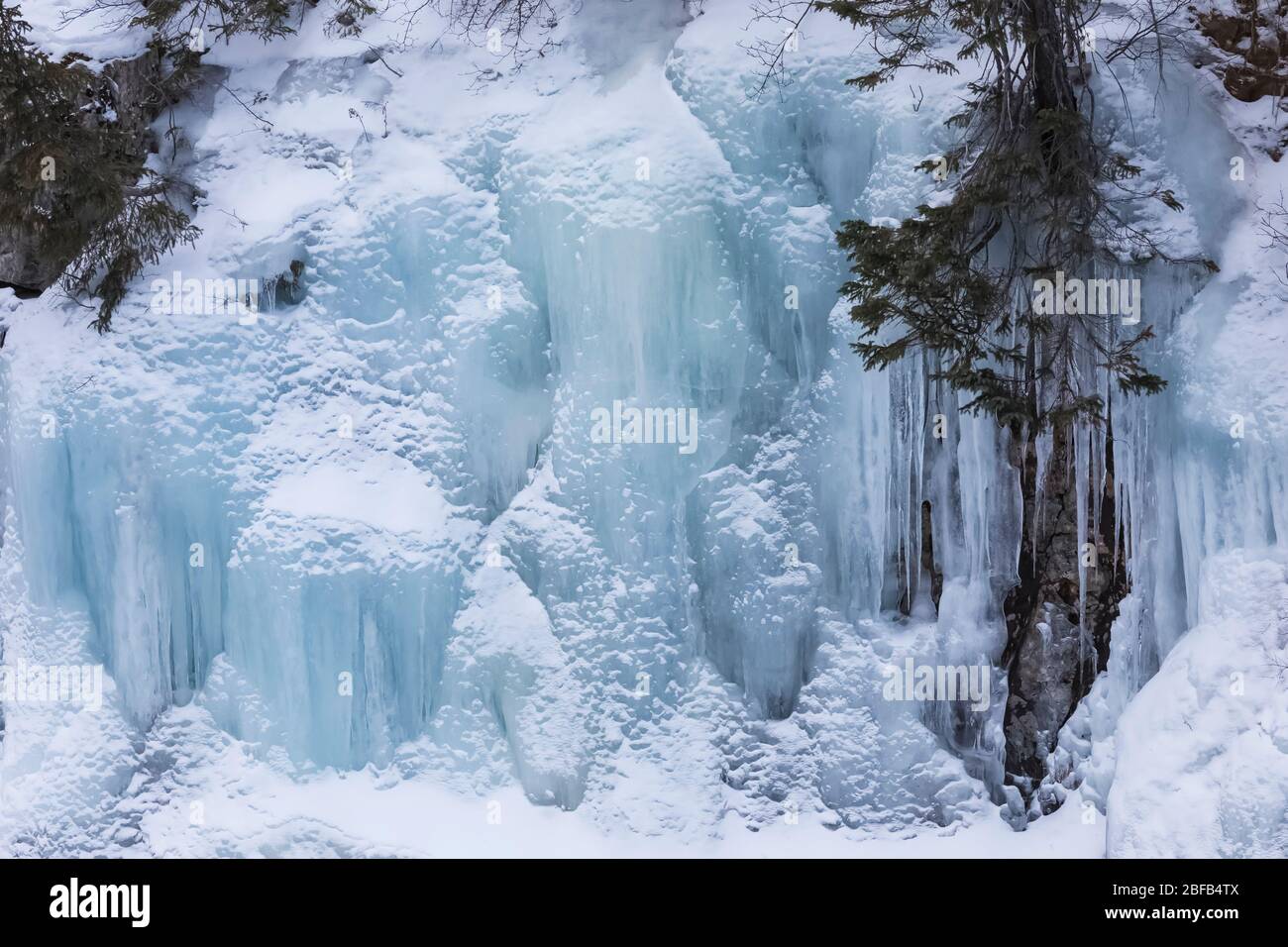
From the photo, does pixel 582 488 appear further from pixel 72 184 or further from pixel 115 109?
pixel 115 109

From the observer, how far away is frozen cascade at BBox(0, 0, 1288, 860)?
7.52 m

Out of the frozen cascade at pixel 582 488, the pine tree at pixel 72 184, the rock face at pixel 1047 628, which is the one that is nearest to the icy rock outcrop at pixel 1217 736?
the frozen cascade at pixel 582 488

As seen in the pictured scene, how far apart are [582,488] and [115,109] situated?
416cm

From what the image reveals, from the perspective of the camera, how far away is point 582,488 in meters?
7.85

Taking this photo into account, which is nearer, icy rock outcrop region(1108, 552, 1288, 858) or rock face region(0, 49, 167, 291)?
icy rock outcrop region(1108, 552, 1288, 858)

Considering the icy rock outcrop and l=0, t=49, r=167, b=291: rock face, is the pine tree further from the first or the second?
the icy rock outcrop

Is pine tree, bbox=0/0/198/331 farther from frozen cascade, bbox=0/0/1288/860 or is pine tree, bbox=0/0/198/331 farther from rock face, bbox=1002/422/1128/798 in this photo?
rock face, bbox=1002/422/1128/798

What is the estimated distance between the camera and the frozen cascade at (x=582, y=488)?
7.52 meters

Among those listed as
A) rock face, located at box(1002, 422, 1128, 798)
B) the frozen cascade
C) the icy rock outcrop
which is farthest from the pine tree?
the icy rock outcrop

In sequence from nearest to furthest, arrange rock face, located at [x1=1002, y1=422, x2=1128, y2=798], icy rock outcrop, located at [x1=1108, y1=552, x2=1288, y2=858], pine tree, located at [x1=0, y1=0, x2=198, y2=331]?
icy rock outcrop, located at [x1=1108, y1=552, x2=1288, y2=858] < rock face, located at [x1=1002, y1=422, x2=1128, y2=798] < pine tree, located at [x1=0, y1=0, x2=198, y2=331]

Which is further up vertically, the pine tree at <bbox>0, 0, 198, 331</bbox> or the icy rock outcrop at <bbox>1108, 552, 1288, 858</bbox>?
the pine tree at <bbox>0, 0, 198, 331</bbox>

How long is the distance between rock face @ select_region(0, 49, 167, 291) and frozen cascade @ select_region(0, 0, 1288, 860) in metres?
0.60

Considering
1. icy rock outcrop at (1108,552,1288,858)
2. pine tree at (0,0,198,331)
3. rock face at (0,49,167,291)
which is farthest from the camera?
rock face at (0,49,167,291)

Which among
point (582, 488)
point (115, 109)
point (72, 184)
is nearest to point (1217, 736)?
point (582, 488)
